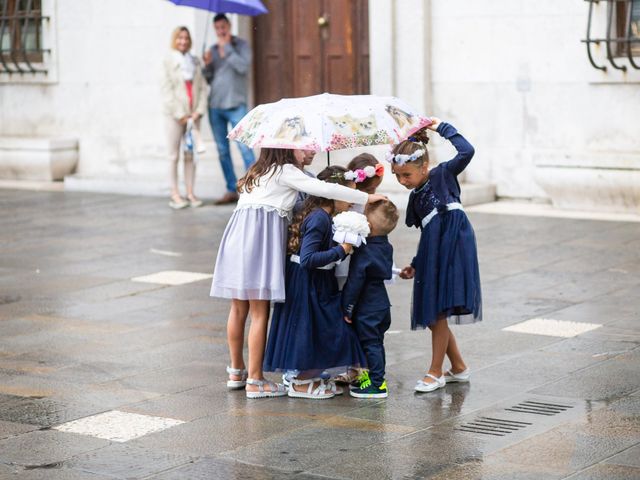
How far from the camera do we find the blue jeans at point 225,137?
1460cm

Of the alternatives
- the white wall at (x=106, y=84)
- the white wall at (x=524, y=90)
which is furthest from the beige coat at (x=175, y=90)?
the white wall at (x=524, y=90)

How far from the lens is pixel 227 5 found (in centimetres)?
1280

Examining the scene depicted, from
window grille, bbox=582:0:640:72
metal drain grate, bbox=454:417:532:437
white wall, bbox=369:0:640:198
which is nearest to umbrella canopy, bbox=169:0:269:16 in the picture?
white wall, bbox=369:0:640:198

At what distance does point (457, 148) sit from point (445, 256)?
1.80 feet

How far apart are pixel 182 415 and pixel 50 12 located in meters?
11.8

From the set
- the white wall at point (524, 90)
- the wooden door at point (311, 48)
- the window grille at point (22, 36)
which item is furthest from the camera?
the window grille at point (22, 36)

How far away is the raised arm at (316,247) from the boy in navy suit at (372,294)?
167 mm

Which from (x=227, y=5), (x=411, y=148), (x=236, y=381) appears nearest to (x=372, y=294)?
(x=411, y=148)

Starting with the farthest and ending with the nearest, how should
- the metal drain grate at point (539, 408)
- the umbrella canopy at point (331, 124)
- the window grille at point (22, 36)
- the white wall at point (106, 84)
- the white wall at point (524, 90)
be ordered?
the window grille at point (22, 36)
the white wall at point (106, 84)
the white wall at point (524, 90)
the umbrella canopy at point (331, 124)
the metal drain grate at point (539, 408)

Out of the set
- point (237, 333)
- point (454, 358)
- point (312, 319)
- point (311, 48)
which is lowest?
point (454, 358)

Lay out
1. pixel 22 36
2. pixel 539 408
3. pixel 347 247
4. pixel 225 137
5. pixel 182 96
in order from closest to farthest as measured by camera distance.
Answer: pixel 539 408
pixel 347 247
pixel 182 96
pixel 225 137
pixel 22 36

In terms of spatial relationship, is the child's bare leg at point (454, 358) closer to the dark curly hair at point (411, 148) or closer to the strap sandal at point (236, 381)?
the dark curly hair at point (411, 148)

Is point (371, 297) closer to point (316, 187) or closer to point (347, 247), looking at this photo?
point (347, 247)

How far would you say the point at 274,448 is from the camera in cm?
583
